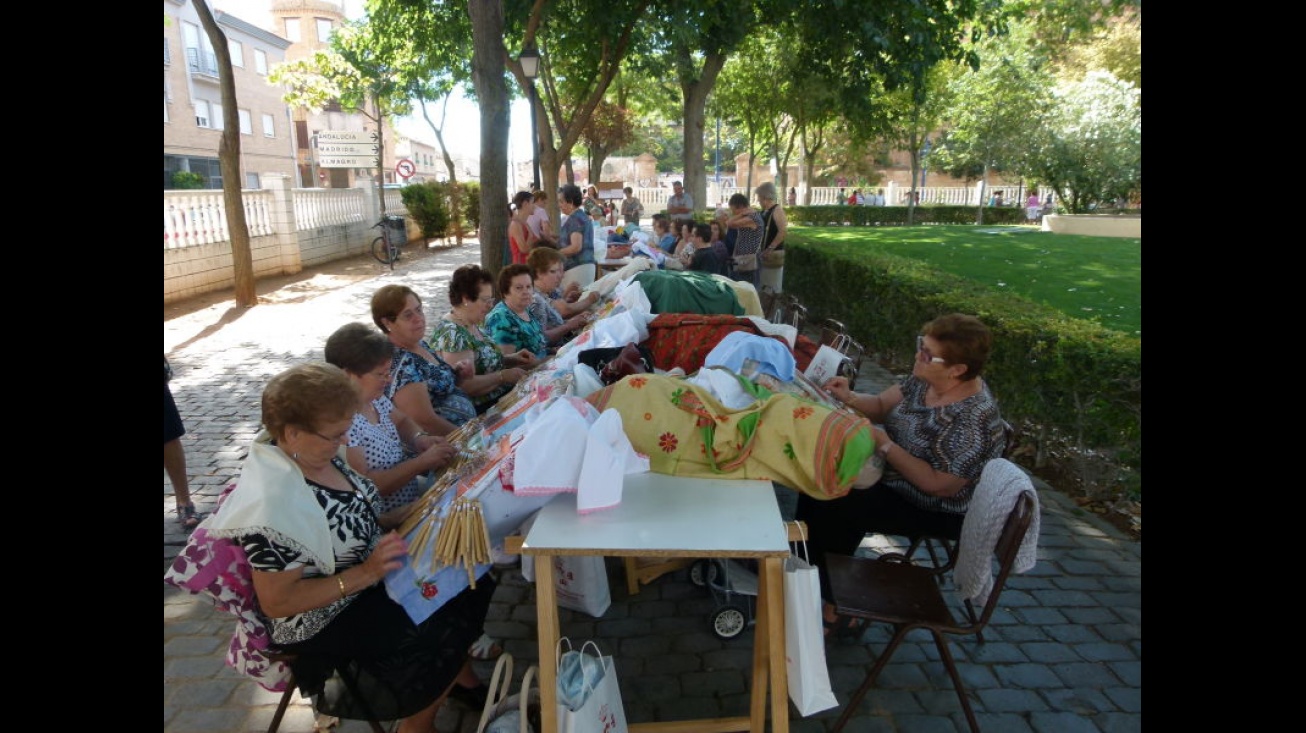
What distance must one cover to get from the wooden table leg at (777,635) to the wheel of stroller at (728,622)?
3.17 ft

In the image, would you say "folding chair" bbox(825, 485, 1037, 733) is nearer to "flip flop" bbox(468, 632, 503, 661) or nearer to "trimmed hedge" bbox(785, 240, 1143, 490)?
"trimmed hedge" bbox(785, 240, 1143, 490)

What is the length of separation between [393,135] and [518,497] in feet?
153

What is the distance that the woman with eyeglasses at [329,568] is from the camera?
1938 millimetres

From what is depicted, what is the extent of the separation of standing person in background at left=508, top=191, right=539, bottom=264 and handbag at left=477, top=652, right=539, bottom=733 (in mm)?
6246

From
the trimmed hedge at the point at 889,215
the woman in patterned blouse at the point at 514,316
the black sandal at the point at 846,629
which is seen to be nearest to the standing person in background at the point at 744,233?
the woman in patterned blouse at the point at 514,316

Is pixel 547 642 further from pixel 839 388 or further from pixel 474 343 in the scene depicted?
pixel 474 343

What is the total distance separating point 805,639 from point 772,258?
808 centimetres

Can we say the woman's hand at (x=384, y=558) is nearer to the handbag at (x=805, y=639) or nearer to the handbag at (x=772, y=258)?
the handbag at (x=805, y=639)

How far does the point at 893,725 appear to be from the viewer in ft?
8.57

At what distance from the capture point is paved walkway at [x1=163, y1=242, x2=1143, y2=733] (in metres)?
2.66

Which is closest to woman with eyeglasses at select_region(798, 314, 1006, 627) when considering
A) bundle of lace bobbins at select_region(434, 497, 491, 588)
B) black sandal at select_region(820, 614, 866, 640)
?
black sandal at select_region(820, 614, 866, 640)

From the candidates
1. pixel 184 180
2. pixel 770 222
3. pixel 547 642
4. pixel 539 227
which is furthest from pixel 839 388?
pixel 184 180
